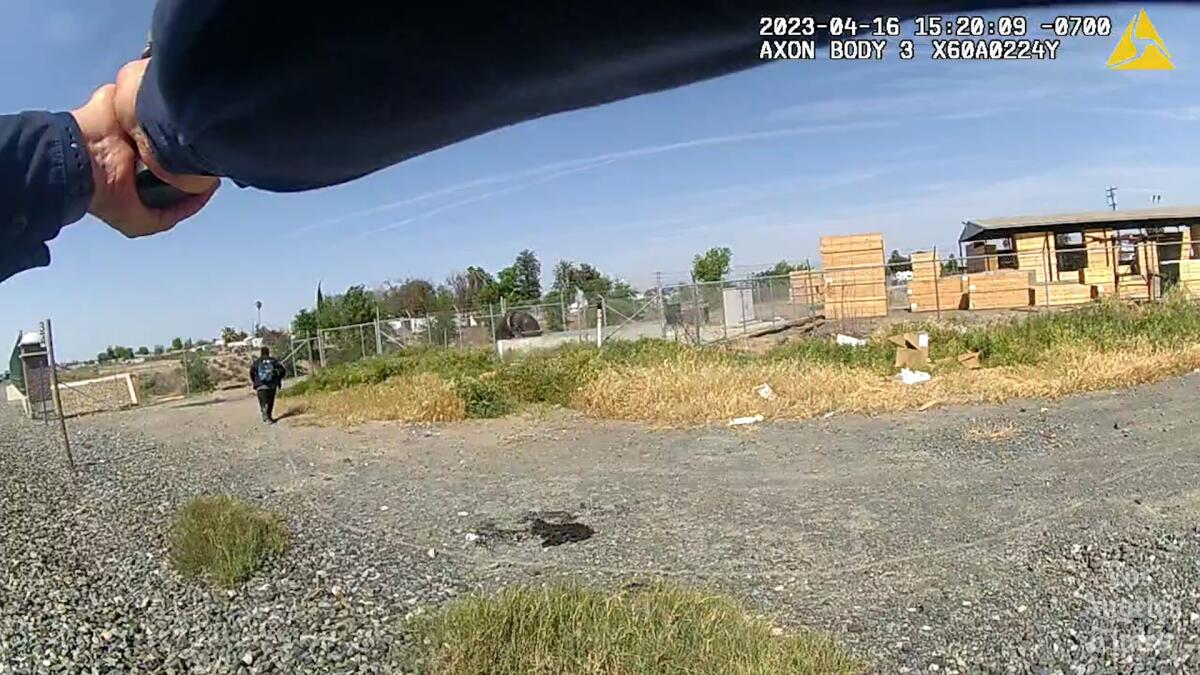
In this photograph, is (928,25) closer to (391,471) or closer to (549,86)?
(549,86)

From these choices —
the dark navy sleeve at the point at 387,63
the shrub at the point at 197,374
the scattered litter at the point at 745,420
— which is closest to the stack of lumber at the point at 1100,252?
the scattered litter at the point at 745,420

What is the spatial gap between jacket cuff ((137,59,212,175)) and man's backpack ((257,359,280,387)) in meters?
16.0

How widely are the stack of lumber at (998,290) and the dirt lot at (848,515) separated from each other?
37.8 ft

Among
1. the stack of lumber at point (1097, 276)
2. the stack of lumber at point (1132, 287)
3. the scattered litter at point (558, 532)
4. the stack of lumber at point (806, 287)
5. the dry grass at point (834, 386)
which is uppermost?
the stack of lumber at point (806, 287)

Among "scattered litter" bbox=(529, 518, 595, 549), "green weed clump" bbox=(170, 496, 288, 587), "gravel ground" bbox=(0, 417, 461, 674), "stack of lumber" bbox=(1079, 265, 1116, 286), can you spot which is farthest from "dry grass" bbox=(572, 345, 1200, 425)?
"stack of lumber" bbox=(1079, 265, 1116, 286)

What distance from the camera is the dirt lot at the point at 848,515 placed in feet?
13.7

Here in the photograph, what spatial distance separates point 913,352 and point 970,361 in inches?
36.5

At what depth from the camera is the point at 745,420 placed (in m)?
11.3

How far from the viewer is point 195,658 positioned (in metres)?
4.18

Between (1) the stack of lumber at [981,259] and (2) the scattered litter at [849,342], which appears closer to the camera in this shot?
(2) the scattered litter at [849,342]

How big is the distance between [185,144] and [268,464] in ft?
36.4

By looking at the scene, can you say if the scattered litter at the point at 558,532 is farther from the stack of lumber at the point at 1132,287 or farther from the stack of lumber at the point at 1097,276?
the stack of lumber at the point at 1132,287

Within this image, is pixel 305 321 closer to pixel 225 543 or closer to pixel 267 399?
pixel 267 399

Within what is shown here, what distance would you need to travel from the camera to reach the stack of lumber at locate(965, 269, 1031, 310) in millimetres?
22984
